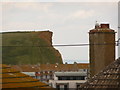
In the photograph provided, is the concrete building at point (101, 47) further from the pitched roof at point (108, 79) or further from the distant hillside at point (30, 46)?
the pitched roof at point (108, 79)

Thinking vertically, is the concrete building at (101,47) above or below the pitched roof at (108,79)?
above

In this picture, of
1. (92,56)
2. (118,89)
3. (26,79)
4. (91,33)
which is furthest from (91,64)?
(26,79)

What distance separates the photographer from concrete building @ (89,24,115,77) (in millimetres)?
4824

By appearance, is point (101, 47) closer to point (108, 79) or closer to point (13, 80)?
point (108, 79)

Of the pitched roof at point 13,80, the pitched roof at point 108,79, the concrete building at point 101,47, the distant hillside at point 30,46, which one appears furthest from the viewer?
the concrete building at point 101,47

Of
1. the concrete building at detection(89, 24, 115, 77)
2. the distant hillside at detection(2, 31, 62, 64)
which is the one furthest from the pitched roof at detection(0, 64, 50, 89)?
the concrete building at detection(89, 24, 115, 77)

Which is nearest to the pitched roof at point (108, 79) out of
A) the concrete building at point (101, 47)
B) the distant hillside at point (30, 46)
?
the distant hillside at point (30, 46)

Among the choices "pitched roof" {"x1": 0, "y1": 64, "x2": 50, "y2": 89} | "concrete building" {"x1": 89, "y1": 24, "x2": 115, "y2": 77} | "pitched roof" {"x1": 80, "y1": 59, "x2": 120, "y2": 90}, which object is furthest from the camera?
"concrete building" {"x1": 89, "y1": 24, "x2": 115, "y2": 77}

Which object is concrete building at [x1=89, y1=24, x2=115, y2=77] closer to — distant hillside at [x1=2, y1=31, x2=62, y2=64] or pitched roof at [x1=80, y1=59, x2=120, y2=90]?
distant hillside at [x1=2, y1=31, x2=62, y2=64]

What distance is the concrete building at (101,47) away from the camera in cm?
482

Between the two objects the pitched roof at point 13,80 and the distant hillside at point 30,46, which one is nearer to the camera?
the pitched roof at point 13,80

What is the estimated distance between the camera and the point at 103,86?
310 centimetres

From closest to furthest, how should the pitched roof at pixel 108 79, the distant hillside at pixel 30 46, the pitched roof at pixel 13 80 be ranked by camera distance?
the pitched roof at pixel 13 80
the pitched roof at pixel 108 79
the distant hillside at pixel 30 46

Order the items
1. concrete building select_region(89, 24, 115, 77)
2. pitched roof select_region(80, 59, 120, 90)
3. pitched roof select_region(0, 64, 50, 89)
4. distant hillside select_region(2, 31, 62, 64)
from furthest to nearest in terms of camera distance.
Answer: concrete building select_region(89, 24, 115, 77), distant hillside select_region(2, 31, 62, 64), pitched roof select_region(80, 59, 120, 90), pitched roof select_region(0, 64, 50, 89)
